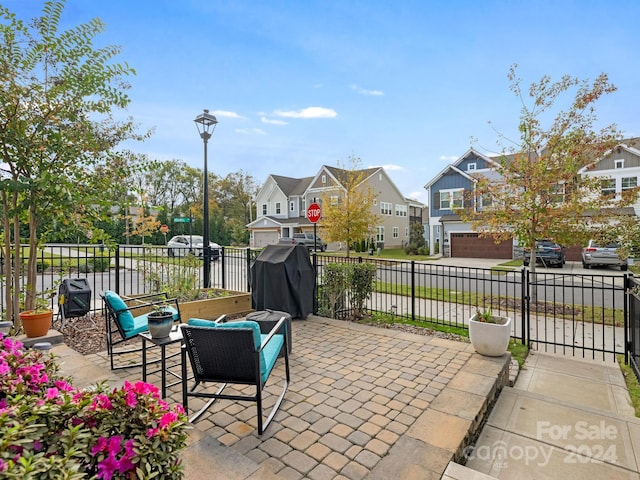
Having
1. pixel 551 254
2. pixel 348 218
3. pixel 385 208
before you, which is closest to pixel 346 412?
pixel 551 254

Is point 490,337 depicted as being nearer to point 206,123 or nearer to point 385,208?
point 206,123

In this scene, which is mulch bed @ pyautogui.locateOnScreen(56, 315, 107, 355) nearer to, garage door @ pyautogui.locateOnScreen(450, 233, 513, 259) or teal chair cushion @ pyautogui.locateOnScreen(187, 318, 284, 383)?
teal chair cushion @ pyautogui.locateOnScreen(187, 318, 284, 383)

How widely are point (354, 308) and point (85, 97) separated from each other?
5399 millimetres

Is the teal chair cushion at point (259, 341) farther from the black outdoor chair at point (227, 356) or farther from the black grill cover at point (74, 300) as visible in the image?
the black grill cover at point (74, 300)

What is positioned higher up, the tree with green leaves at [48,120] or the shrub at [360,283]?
the tree with green leaves at [48,120]

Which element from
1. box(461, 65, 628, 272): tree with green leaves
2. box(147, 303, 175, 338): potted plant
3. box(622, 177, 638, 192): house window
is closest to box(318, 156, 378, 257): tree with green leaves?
box(461, 65, 628, 272): tree with green leaves

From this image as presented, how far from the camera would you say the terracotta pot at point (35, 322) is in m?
4.40

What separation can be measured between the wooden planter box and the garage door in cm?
1972

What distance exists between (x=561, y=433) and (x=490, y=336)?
134cm

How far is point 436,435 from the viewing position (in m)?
2.66

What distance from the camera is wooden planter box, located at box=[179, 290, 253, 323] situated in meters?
5.80

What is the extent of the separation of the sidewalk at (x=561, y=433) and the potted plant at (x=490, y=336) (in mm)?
509

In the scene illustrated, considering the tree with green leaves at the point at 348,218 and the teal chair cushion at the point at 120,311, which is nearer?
the teal chair cushion at the point at 120,311

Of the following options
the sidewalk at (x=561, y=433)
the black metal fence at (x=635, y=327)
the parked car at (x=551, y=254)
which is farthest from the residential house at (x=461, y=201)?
the sidewalk at (x=561, y=433)
